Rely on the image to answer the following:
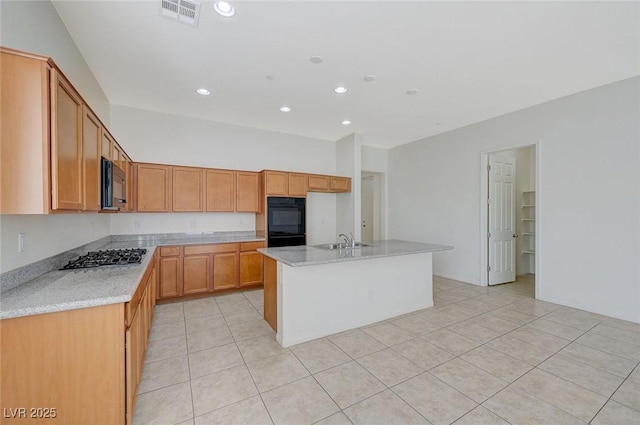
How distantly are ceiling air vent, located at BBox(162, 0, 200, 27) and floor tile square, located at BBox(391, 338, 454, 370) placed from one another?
139 inches

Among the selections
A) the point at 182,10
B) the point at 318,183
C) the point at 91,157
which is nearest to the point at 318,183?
the point at 318,183

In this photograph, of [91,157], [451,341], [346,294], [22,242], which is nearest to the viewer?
[22,242]

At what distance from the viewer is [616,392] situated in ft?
6.44

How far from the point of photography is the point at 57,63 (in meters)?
2.23

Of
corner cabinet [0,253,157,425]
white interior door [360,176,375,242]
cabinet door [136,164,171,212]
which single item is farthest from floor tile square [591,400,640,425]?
white interior door [360,176,375,242]

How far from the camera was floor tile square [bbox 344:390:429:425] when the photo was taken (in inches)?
66.7

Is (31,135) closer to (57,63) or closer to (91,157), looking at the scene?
(91,157)

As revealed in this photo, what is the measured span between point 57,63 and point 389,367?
155 inches

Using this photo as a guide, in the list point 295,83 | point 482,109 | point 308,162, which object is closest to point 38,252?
point 295,83

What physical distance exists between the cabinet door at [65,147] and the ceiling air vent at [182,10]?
1029mm

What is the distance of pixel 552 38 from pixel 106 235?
5.81 meters

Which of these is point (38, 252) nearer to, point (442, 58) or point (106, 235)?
point (106, 235)

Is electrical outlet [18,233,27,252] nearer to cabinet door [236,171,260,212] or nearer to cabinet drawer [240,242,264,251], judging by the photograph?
cabinet drawer [240,242,264,251]

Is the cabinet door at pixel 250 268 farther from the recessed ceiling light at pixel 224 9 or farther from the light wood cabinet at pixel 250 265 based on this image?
the recessed ceiling light at pixel 224 9
